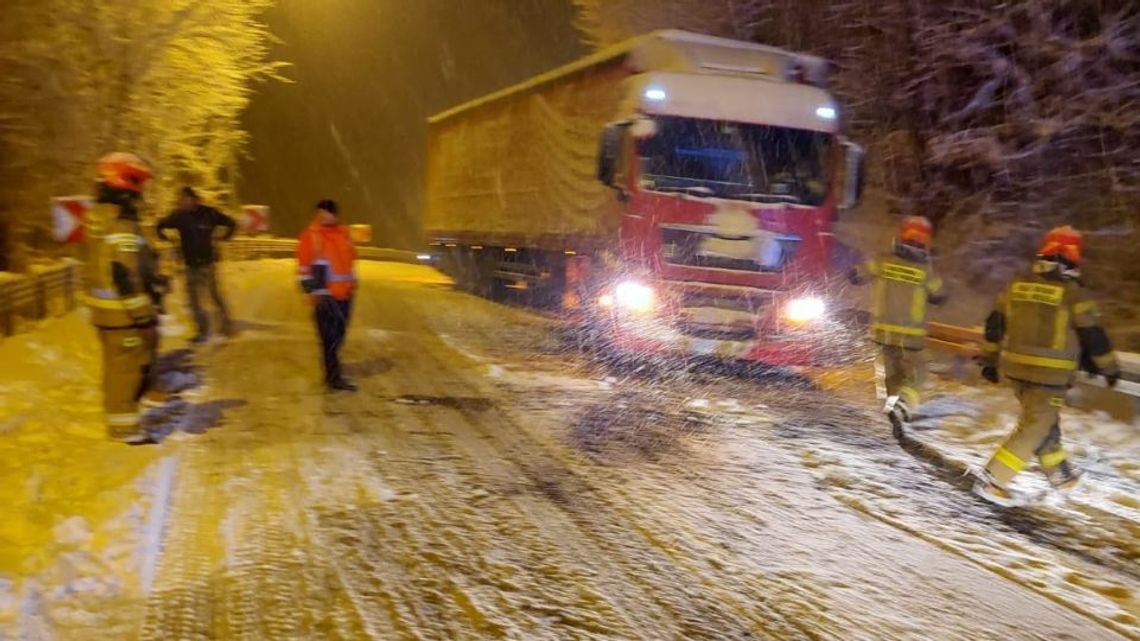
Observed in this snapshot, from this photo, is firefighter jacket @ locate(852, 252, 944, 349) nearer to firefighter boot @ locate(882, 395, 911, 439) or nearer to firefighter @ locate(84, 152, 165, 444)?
firefighter boot @ locate(882, 395, 911, 439)

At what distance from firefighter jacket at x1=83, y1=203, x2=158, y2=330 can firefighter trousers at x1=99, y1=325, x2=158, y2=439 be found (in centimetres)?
10

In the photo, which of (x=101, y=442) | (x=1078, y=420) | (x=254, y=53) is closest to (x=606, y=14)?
(x=254, y=53)

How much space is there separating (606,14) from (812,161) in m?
17.1

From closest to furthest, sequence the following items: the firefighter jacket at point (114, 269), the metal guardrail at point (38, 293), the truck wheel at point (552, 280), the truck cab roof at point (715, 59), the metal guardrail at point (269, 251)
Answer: the firefighter jacket at point (114, 269) → the metal guardrail at point (38, 293) → the truck cab roof at point (715, 59) → the truck wheel at point (552, 280) → the metal guardrail at point (269, 251)

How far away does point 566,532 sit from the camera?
216 inches

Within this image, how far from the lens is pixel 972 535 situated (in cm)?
585

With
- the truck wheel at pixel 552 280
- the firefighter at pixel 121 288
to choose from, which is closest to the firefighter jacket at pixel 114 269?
the firefighter at pixel 121 288

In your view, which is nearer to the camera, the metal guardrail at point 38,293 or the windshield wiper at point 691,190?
the metal guardrail at point 38,293

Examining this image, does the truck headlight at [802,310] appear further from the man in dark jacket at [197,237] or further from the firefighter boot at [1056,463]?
the man in dark jacket at [197,237]

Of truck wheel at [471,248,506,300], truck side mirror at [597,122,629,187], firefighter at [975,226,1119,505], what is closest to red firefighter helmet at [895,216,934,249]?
firefighter at [975,226,1119,505]

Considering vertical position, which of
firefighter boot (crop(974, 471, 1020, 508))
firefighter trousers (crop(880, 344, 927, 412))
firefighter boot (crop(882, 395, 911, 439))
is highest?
firefighter trousers (crop(880, 344, 927, 412))

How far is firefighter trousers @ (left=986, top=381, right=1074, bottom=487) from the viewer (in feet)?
20.6

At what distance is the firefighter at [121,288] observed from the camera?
6395mm

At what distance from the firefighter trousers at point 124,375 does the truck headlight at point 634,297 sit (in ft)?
17.2
